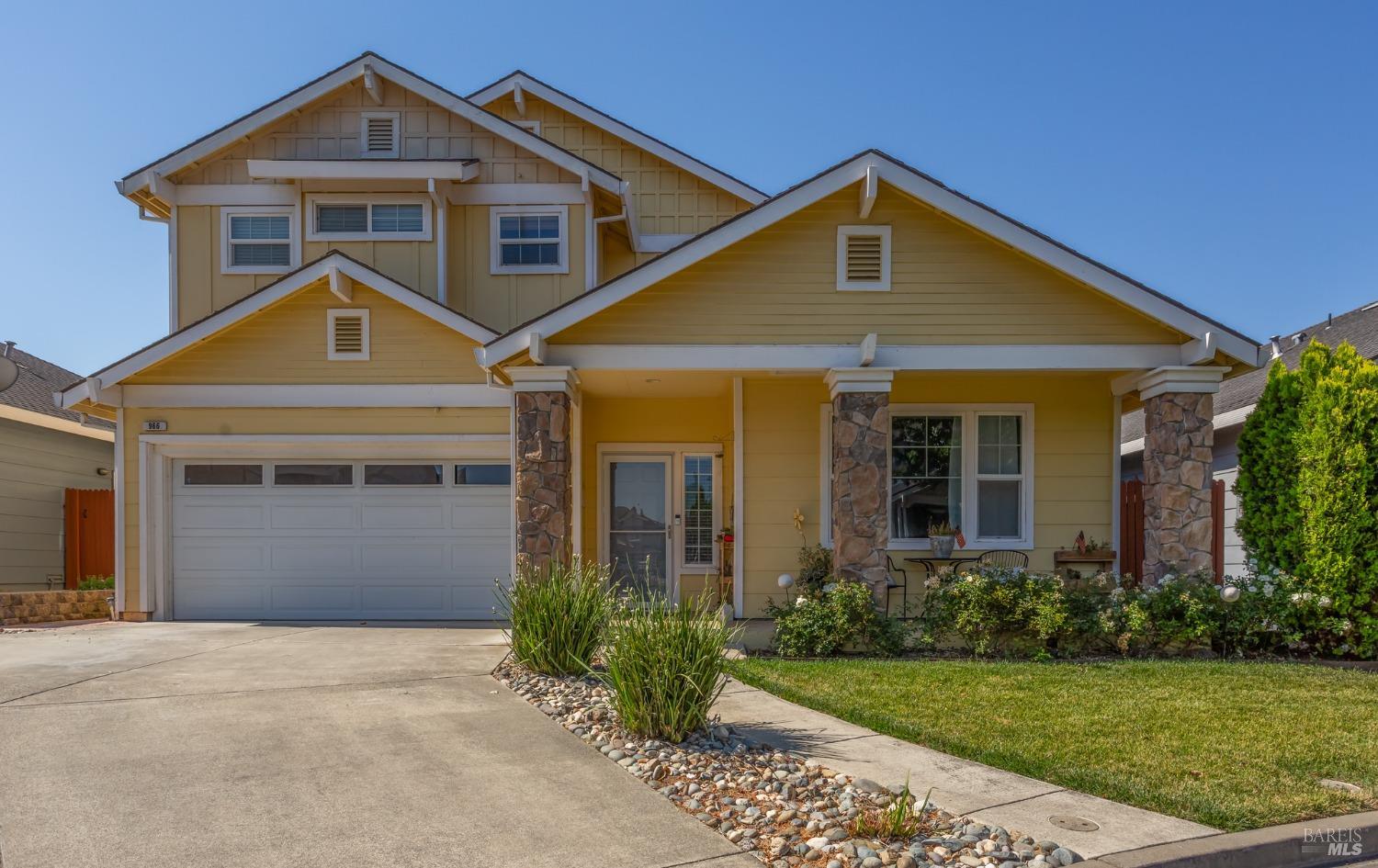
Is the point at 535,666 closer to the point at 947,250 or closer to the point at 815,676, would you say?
the point at 815,676

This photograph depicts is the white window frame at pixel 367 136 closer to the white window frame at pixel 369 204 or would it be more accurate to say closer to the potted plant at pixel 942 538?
the white window frame at pixel 369 204

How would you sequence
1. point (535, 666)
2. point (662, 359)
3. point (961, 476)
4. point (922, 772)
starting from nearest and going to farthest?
1. point (922, 772)
2. point (535, 666)
3. point (662, 359)
4. point (961, 476)

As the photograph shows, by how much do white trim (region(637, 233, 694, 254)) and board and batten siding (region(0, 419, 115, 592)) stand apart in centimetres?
1013

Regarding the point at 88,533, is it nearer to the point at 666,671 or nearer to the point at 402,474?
the point at 402,474

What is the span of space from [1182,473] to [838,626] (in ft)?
12.9

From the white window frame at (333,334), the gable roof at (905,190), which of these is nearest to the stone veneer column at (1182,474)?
the gable roof at (905,190)

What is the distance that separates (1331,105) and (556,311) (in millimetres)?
12872

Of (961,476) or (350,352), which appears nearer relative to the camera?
(961,476)

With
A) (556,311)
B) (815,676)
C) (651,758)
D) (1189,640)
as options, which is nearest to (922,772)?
(651,758)

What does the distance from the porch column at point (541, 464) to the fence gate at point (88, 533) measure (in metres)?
9.66

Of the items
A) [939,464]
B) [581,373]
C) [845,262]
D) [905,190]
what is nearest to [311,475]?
[581,373]

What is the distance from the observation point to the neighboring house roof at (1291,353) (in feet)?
44.4

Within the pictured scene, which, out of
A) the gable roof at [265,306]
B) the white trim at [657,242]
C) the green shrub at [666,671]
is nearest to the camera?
the green shrub at [666,671]

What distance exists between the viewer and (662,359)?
31.3 feet
